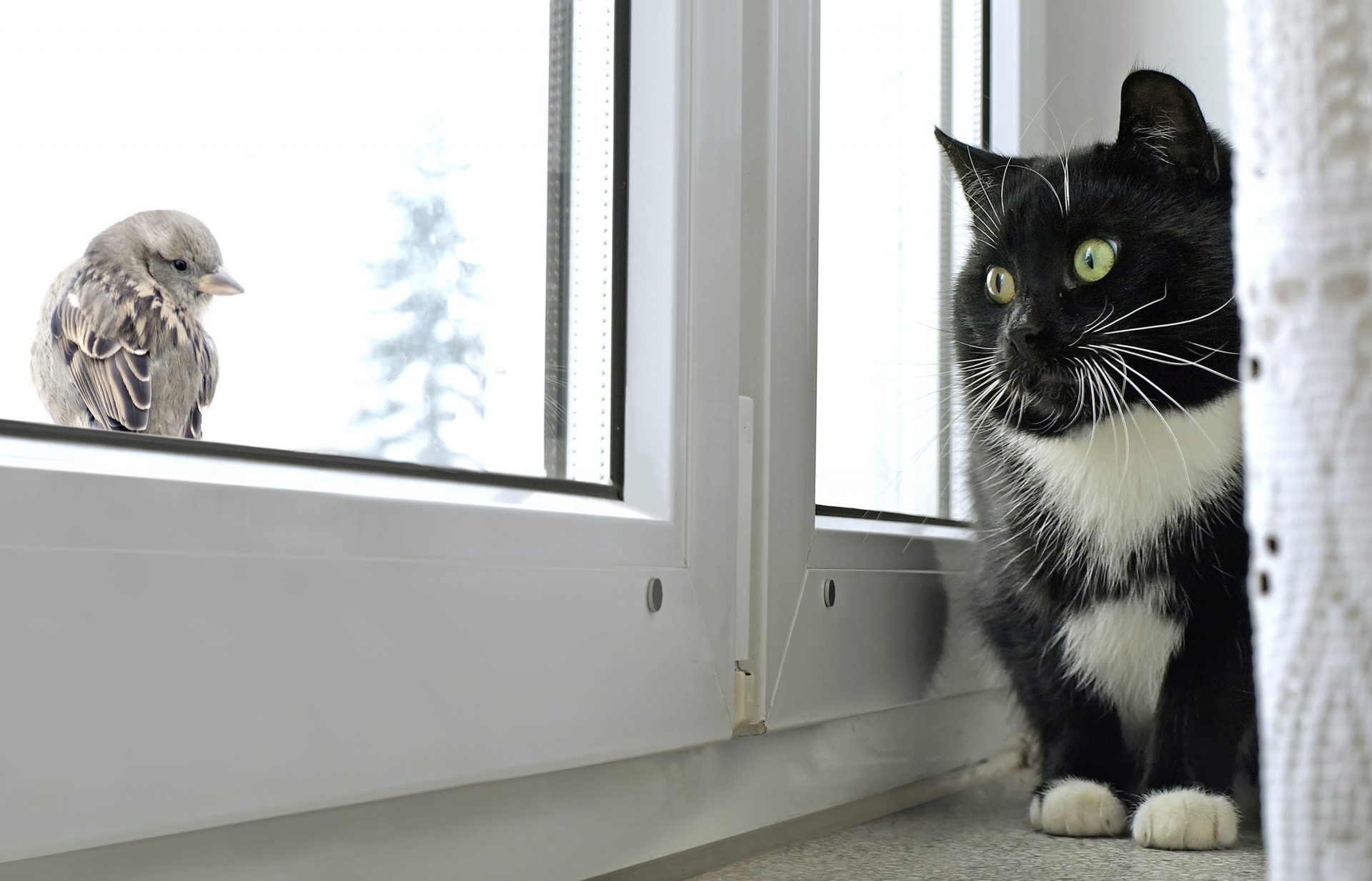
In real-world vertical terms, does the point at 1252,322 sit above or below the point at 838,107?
below

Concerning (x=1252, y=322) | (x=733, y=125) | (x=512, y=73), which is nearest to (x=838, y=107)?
(x=733, y=125)

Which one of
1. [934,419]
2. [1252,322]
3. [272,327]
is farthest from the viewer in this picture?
[934,419]

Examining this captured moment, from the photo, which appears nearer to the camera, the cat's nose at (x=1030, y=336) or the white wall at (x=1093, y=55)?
the cat's nose at (x=1030, y=336)

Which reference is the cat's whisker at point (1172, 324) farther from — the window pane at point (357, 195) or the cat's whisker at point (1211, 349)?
the window pane at point (357, 195)

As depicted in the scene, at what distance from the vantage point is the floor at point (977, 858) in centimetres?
74

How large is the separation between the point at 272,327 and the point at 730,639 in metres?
0.37

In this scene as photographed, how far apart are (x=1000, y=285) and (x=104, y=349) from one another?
2.26 ft

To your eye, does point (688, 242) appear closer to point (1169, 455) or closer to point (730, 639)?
point (730, 639)

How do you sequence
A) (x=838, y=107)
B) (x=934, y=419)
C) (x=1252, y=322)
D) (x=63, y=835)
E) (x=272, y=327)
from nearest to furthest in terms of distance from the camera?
(x=1252, y=322) → (x=63, y=835) → (x=272, y=327) → (x=838, y=107) → (x=934, y=419)

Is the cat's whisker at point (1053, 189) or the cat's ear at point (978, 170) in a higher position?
the cat's ear at point (978, 170)

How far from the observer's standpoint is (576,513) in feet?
2.14

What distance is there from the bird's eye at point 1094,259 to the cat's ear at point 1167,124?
0.27 feet

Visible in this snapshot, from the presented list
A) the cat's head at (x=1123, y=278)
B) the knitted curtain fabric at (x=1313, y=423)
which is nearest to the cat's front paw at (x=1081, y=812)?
the cat's head at (x=1123, y=278)

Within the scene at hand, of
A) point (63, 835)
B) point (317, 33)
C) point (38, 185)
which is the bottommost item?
point (63, 835)
